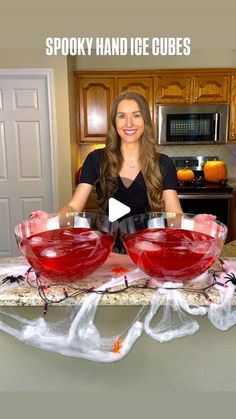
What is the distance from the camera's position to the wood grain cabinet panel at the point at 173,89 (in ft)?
13.6

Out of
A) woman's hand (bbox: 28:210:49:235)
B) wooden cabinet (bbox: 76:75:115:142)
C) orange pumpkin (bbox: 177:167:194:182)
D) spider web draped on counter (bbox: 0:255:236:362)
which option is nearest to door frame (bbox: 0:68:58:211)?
wooden cabinet (bbox: 76:75:115:142)

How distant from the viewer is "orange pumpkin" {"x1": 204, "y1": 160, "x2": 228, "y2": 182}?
421 cm

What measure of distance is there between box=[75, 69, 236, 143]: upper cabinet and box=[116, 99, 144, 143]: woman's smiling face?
255 centimetres

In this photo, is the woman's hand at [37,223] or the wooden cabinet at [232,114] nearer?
the woman's hand at [37,223]

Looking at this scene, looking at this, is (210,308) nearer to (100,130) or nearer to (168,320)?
(168,320)

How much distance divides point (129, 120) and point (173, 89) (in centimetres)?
268

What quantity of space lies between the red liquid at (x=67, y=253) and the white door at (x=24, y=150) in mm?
3100

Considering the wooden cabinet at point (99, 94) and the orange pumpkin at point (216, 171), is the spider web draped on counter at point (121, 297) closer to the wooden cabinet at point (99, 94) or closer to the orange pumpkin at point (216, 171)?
the orange pumpkin at point (216, 171)

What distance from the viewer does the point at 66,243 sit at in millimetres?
972

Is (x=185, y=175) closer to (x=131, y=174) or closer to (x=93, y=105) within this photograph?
(x=93, y=105)

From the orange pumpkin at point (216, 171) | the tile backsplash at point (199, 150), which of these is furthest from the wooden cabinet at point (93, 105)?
the orange pumpkin at point (216, 171)

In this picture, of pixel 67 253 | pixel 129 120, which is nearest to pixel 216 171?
pixel 129 120

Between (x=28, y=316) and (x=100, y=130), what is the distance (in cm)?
348

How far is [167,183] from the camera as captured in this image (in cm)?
185
